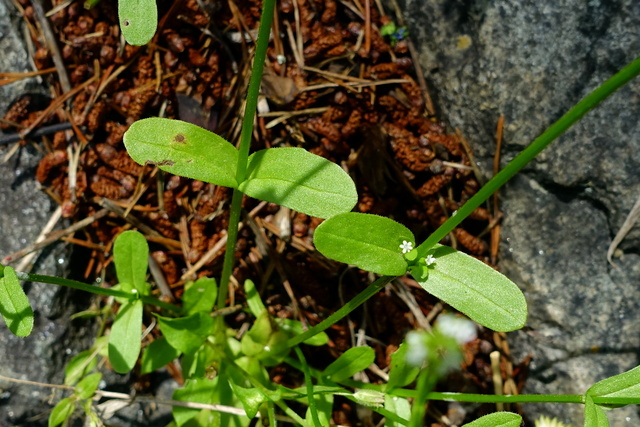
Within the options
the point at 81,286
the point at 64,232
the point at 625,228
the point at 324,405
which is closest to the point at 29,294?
the point at 64,232

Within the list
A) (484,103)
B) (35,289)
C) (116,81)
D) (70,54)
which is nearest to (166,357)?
(35,289)

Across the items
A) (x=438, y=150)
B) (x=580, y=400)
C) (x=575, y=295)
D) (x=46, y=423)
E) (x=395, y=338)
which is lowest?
(x=46, y=423)

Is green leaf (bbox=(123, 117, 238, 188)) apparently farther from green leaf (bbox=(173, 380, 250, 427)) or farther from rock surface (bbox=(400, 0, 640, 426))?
rock surface (bbox=(400, 0, 640, 426))

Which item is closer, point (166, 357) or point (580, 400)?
point (580, 400)

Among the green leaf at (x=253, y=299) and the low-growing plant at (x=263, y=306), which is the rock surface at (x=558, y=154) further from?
the green leaf at (x=253, y=299)

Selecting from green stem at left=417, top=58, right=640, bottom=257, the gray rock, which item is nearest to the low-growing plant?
green stem at left=417, top=58, right=640, bottom=257

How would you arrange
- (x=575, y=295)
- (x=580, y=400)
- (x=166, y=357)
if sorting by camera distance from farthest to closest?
(x=575, y=295) → (x=166, y=357) → (x=580, y=400)

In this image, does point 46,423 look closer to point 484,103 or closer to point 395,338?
point 395,338

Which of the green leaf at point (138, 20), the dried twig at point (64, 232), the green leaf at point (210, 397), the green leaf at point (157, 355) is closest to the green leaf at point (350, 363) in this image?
the green leaf at point (210, 397)
